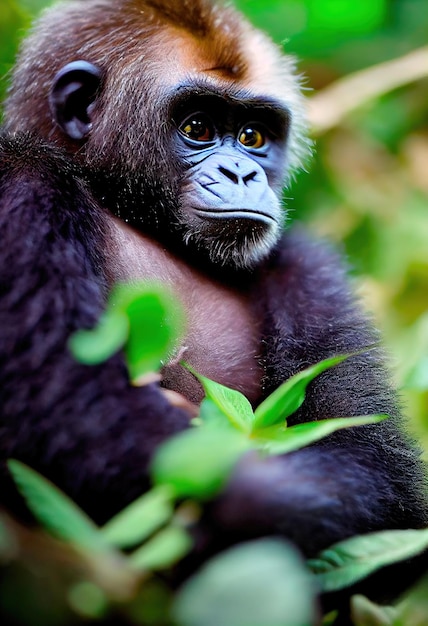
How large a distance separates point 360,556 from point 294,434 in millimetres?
308

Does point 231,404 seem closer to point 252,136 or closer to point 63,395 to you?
point 63,395

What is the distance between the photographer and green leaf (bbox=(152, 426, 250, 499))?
1.26m

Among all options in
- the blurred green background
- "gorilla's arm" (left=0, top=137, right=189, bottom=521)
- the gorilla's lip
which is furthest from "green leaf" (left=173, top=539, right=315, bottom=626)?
the blurred green background

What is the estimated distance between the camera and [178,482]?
1.29 metres

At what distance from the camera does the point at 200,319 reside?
3041 mm

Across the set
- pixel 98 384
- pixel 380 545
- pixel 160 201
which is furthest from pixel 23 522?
pixel 160 201

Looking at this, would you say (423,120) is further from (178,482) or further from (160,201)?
(178,482)

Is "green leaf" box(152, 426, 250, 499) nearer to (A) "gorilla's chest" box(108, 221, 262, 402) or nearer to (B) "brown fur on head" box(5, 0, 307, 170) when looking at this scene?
(A) "gorilla's chest" box(108, 221, 262, 402)

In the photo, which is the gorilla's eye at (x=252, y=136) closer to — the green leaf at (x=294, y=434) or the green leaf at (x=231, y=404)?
the green leaf at (x=231, y=404)

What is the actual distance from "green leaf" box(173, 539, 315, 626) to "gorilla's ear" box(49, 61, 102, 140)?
2.39 m

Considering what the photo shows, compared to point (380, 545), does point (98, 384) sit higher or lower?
higher

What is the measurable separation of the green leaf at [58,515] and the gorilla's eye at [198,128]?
210cm

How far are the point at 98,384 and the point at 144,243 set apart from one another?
120 cm

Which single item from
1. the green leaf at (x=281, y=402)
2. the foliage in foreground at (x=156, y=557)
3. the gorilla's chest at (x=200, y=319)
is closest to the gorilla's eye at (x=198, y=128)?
the gorilla's chest at (x=200, y=319)
